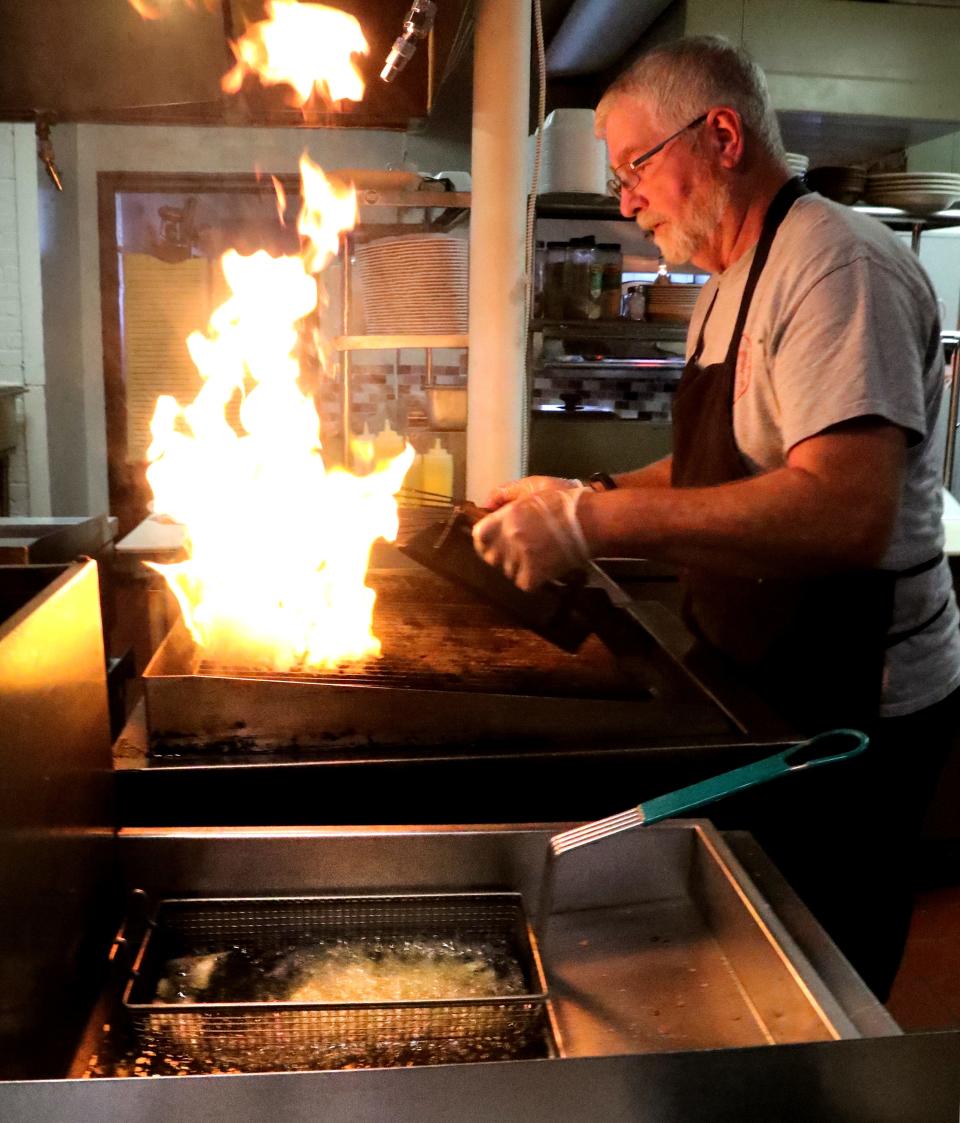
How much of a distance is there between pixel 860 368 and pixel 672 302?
279 cm

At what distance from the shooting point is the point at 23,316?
6086 mm

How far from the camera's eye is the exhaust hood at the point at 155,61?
1621mm

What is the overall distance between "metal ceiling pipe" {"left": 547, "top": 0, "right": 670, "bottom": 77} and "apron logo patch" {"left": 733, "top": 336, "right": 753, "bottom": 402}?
10.8ft

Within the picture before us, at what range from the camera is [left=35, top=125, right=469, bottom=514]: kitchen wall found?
612cm

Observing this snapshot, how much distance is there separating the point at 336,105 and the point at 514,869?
1372 millimetres

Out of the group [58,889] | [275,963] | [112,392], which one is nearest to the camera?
[58,889]

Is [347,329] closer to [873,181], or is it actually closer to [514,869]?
[873,181]

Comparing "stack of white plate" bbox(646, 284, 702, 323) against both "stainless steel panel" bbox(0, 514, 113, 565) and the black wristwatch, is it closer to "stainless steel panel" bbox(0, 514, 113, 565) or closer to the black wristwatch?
the black wristwatch

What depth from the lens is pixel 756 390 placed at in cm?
171

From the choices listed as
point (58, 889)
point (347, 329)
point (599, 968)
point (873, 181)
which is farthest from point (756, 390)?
point (873, 181)

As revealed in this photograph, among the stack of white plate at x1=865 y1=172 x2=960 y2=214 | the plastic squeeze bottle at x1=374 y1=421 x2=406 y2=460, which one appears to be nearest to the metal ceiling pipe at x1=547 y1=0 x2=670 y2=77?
the stack of white plate at x1=865 y1=172 x2=960 y2=214

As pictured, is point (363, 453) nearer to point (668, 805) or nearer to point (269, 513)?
point (269, 513)

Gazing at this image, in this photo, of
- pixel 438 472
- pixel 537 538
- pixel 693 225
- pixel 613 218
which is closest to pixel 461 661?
pixel 537 538

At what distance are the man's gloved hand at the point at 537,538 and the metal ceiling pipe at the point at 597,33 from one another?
3.64 meters
